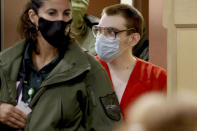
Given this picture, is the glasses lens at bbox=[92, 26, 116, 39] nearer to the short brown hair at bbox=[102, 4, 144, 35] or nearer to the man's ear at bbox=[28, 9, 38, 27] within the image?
the short brown hair at bbox=[102, 4, 144, 35]

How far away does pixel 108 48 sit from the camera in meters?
2.78

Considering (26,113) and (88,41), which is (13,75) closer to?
(26,113)

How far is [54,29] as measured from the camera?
75.3 inches

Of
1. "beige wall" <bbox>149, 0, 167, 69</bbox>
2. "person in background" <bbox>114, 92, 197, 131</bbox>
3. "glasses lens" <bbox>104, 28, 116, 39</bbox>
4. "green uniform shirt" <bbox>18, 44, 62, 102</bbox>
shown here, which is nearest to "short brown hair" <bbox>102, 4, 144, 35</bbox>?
"glasses lens" <bbox>104, 28, 116, 39</bbox>

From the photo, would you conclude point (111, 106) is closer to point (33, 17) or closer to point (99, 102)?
point (99, 102)

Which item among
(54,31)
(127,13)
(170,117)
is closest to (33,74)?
(54,31)

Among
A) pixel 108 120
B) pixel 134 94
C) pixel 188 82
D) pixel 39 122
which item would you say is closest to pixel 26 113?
pixel 39 122

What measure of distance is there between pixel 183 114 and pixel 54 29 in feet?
5.09

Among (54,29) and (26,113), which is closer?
(26,113)

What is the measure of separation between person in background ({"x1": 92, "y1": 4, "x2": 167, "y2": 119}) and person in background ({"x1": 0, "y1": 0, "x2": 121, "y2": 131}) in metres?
0.57

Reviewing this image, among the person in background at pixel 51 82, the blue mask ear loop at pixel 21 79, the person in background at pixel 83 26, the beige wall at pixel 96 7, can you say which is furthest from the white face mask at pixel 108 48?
the beige wall at pixel 96 7

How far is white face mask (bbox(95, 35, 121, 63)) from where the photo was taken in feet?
9.05

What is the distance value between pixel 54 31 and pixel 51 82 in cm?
29

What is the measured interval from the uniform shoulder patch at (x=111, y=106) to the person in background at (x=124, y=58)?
0.49m
